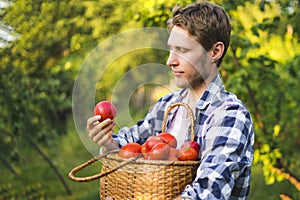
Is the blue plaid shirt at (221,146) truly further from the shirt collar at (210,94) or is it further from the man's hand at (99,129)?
the man's hand at (99,129)

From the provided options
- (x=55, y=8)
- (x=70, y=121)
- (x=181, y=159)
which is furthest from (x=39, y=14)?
(x=181, y=159)

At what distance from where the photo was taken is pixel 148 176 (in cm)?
196

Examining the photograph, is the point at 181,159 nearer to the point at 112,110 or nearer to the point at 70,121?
the point at 112,110

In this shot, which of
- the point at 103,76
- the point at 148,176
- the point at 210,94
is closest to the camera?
the point at 148,176

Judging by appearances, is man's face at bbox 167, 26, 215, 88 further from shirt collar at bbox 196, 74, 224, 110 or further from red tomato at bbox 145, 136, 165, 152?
red tomato at bbox 145, 136, 165, 152

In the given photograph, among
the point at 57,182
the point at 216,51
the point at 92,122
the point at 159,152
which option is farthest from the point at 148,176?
the point at 57,182

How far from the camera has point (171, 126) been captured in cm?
241

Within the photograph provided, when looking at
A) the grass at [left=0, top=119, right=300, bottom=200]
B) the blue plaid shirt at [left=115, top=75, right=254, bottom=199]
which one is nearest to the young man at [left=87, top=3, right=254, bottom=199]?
the blue plaid shirt at [left=115, top=75, right=254, bottom=199]

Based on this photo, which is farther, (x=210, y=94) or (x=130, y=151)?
(x=210, y=94)

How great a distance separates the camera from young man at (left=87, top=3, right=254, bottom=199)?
6.40 feet

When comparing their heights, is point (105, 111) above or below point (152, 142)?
above

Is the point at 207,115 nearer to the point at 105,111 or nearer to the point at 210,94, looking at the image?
the point at 210,94

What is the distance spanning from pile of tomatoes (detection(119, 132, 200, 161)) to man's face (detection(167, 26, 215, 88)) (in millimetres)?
273

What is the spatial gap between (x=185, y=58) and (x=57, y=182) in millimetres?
3887
